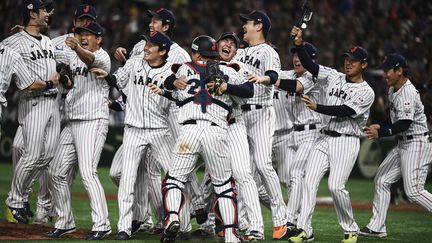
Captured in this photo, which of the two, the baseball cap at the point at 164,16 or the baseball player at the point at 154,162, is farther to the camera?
the baseball cap at the point at 164,16

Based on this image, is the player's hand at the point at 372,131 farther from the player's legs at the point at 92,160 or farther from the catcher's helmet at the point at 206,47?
the player's legs at the point at 92,160

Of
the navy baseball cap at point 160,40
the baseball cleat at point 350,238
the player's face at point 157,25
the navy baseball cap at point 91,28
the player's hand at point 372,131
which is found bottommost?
the baseball cleat at point 350,238

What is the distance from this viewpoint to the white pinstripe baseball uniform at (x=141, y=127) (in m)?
9.95

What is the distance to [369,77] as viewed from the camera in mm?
19578

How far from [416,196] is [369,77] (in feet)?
28.3

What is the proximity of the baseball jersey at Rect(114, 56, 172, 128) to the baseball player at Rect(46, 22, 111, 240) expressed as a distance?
41 cm

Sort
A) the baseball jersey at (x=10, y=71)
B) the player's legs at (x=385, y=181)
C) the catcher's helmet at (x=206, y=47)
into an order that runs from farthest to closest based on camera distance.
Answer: the player's legs at (x=385, y=181) < the baseball jersey at (x=10, y=71) < the catcher's helmet at (x=206, y=47)

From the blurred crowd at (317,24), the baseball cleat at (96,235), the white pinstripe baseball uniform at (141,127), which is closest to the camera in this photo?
the baseball cleat at (96,235)

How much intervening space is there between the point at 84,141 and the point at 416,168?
4149 millimetres

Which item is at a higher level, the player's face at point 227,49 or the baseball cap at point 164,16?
the baseball cap at point 164,16

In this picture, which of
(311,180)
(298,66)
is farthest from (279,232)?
(298,66)

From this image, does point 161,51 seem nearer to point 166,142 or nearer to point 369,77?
point 166,142

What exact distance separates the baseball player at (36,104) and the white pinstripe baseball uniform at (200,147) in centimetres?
218

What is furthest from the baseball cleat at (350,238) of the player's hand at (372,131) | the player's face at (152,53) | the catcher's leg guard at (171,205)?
the player's face at (152,53)
